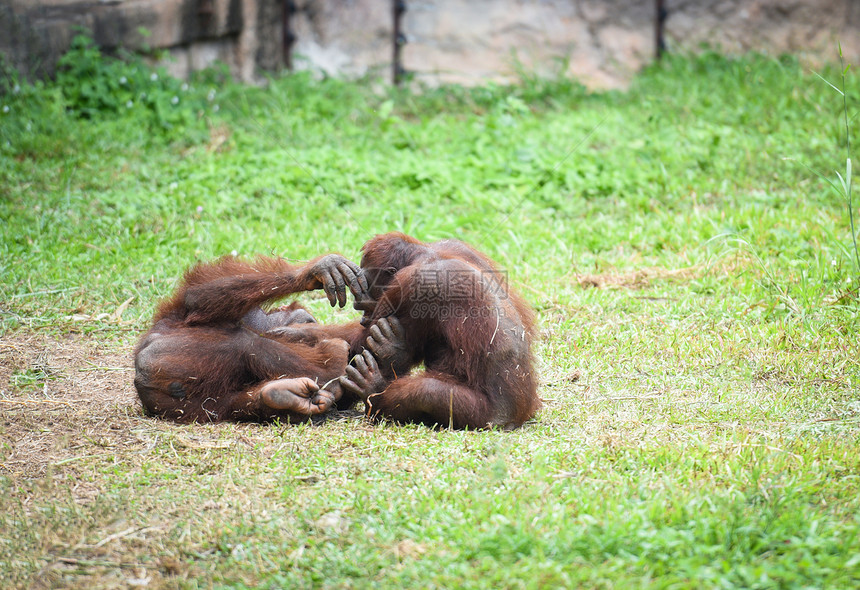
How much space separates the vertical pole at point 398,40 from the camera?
25.6 feet

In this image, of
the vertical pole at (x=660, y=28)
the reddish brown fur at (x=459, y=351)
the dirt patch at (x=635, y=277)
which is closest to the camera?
the reddish brown fur at (x=459, y=351)

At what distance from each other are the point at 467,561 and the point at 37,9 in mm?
5938

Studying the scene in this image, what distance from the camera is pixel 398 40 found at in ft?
25.8

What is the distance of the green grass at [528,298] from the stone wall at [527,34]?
0.39m

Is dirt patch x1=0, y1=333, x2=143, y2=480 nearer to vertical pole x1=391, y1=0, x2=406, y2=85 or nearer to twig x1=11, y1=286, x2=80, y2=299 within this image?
twig x1=11, y1=286, x2=80, y2=299

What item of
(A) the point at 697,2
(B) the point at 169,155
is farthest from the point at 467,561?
(A) the point at 697,2

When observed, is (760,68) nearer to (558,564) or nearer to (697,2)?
(697,2)

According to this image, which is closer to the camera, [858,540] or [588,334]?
[858,540]

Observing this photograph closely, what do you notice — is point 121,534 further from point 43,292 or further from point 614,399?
point 43,292

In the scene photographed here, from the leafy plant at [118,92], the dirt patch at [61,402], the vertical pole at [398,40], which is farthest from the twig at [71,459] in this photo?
the vertical pole at [398,40]

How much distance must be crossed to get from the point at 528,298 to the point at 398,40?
4.24m

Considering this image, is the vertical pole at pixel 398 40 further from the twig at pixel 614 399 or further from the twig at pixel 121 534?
the twig at pixel 121 534

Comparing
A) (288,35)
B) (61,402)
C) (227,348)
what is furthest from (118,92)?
(227,348)

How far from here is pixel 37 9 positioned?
20.8ft
